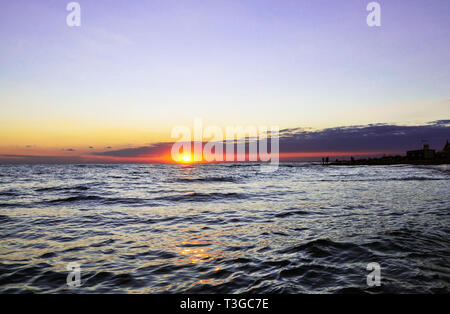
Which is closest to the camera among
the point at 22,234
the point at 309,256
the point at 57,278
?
the point at 57,278

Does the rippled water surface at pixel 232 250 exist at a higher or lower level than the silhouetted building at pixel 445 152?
lower

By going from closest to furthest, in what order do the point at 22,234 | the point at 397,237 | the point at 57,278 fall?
the point at 57,278 < the point at 397,237 < the point at 22,234

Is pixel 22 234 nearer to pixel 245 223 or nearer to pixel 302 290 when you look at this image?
pixel 245 223

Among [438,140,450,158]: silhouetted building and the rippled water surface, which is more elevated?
[438,140,450,158]: silhouetted building

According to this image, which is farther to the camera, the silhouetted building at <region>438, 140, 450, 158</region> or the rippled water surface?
the silhouetted building at <region>438, 140, 450, 158</region>

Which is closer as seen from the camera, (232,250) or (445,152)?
(232,250)

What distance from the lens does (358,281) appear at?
202 inches

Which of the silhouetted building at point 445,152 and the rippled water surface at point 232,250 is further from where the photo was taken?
the silhouetted building at point 445,152

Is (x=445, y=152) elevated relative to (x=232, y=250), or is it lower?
elevated
